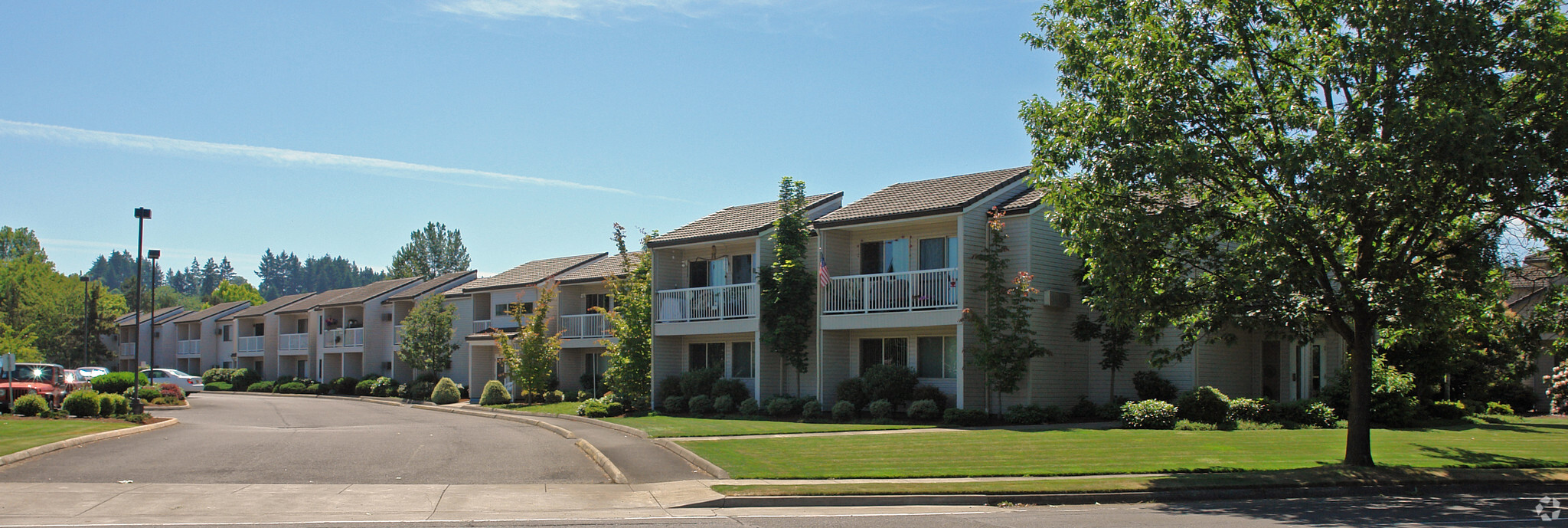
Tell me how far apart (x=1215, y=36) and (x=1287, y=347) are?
15399mm

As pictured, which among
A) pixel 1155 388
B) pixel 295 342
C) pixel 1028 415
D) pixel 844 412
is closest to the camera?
pixel 1028 415

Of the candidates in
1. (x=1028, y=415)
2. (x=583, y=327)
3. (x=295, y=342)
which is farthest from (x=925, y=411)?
(x=295, y=342)

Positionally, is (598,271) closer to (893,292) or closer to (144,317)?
(893,292)

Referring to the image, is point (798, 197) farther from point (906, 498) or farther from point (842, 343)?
point (906, 498)

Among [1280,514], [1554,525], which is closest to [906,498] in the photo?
[1280,514]

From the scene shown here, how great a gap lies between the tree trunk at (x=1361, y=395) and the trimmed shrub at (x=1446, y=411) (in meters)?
11.7

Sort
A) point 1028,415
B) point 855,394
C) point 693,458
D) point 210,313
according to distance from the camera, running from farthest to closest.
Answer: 1. point 210,313
2. point 855,394
3. point 1028,415
4. point 693,458

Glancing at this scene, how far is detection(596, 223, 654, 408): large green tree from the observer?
107 ft

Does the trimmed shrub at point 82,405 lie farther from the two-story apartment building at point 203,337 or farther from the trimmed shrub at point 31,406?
the two-story apartment building at point 203,337

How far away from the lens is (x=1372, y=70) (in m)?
14.2

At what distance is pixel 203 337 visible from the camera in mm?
74062

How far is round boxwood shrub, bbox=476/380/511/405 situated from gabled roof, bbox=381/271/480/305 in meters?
17.9

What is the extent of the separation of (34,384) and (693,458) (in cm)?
2295

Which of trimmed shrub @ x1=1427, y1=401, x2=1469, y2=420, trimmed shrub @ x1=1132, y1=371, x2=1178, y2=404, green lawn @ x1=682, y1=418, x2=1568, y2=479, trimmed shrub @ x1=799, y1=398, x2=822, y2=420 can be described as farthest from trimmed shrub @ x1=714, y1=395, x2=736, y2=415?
trimmed shrub @ x1=1427, y1=401, x2=1469, y2=420
